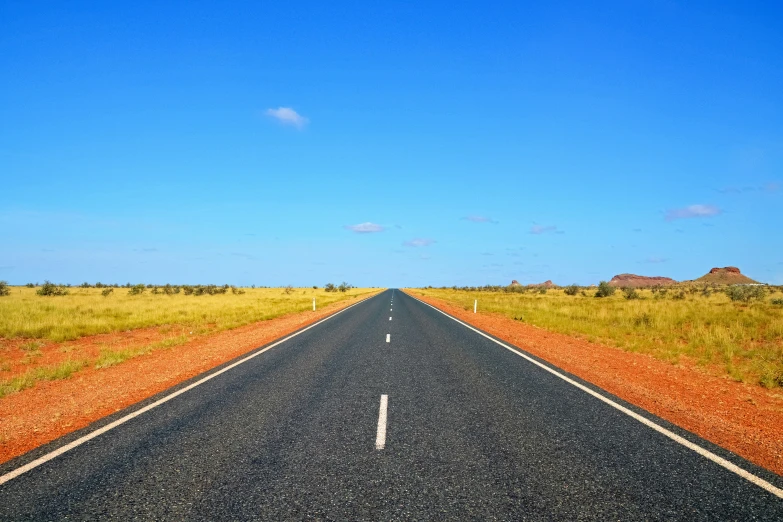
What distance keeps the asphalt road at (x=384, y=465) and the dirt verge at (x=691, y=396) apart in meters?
0.67

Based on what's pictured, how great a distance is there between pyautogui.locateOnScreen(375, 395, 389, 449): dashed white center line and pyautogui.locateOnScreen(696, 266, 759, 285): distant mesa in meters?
155

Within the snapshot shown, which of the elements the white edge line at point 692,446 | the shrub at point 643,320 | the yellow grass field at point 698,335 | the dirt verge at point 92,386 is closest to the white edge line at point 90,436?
the dirt verge at point 92,386

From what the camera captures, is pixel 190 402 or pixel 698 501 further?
pixel 190 402

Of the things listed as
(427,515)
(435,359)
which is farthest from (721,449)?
(435,359)

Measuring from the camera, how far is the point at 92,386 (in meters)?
8.75

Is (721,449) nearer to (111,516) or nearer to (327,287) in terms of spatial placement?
(111,516)

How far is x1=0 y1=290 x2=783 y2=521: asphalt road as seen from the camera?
144 inches

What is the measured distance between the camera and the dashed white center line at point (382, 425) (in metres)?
5.11

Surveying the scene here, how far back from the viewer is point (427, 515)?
3531 mm

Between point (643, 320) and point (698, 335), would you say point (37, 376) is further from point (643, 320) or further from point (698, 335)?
point (643, 320)

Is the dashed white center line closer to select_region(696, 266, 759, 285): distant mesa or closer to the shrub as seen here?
the shrub

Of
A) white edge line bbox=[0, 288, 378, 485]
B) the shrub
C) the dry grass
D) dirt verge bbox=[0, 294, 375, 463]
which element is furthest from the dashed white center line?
the shrub

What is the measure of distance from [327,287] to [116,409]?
104 metres

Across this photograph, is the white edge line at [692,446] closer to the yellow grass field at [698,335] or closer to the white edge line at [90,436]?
the yellow grass field at [698,335]
